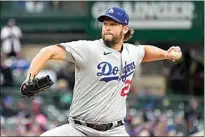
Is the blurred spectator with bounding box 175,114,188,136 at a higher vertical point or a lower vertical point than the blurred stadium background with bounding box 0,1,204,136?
lower

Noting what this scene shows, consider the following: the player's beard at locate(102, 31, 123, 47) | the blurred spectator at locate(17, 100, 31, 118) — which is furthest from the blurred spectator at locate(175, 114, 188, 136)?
the player's beard at locate(102, 31, 123, 47)

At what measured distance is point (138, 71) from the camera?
15.4m

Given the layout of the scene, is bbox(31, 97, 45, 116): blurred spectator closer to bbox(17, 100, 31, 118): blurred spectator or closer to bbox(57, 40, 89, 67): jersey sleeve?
bbox(17, 100, 31, 118): blurred spectator

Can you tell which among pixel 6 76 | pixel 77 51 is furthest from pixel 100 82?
pixel 6 76

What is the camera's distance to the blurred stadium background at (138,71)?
12109 mm

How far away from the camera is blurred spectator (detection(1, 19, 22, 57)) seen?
15.0 meters

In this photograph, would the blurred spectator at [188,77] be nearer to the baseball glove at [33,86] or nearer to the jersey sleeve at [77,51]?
the jersey sleeve at [77,51]

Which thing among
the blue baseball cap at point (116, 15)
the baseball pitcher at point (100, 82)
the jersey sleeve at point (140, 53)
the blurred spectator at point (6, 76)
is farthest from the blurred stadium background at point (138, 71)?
the blue baseball cap at point (116, 15)

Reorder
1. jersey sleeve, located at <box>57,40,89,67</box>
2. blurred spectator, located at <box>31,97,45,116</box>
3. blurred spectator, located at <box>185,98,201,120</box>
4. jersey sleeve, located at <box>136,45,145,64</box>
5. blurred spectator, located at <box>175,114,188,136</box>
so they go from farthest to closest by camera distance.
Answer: blurred spectator, located at <box>31,97,45,116</box>, blurred spectator, located at <box>185,98,201,120</box>, blurred spectator, located at <box>175,114,188,136</box>, jersey sleeve, located at <box>136,45,145,64</box>, jersey sleeve, located at <box>57,40,89,67</box>

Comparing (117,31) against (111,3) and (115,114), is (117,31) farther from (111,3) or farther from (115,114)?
(111,3)

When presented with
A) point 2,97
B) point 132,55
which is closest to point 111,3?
point 2,97

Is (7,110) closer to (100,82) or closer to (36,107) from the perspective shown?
(36,107)

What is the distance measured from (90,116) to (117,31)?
72cm

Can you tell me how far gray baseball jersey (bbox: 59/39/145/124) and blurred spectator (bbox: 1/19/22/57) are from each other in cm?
983
